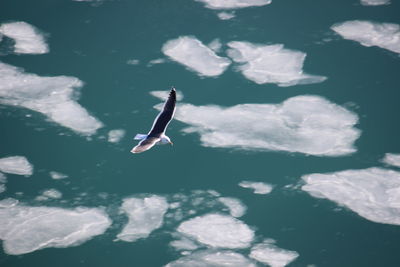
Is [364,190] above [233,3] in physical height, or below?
below

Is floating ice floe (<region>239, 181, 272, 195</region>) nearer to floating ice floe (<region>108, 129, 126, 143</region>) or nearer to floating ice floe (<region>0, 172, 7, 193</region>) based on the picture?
floating ice floe (<region>108, 129, 126, 143</region>)

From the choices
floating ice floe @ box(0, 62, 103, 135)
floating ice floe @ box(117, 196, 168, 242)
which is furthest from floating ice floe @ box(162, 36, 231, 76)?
floating ice floe @ box(117, 196, 168, 242)

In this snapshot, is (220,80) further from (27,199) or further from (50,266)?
(50,266)

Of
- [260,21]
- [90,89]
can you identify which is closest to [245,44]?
[260,21]

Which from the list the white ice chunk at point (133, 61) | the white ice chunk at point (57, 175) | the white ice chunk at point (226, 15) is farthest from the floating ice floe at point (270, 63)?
Result: the white ice chunk at point (57, 175)

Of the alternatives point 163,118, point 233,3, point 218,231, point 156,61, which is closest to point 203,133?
point 156,61

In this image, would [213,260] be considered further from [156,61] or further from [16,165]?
[156,61]
